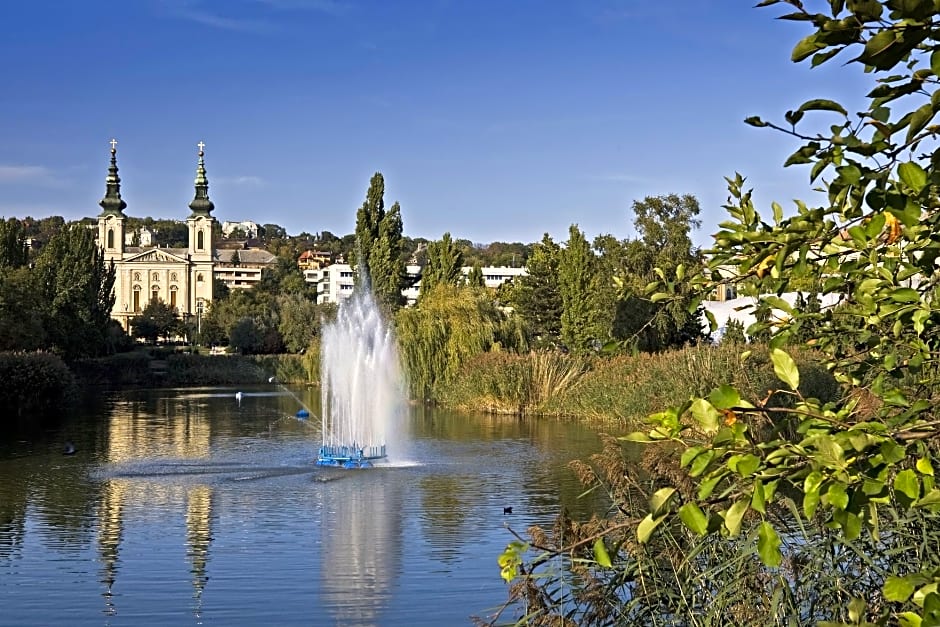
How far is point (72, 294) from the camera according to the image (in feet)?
169

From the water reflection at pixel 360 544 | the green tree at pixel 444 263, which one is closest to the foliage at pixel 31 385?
the water reflection at pixel 360 544

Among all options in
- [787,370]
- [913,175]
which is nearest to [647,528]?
[787,370]

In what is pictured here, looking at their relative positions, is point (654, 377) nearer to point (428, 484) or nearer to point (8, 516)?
point (428, 484)

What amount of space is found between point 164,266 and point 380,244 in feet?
239

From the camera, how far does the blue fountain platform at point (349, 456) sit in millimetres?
21391

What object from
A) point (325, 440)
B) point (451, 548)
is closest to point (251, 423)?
point (325, 440)

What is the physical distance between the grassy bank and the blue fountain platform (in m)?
5.96

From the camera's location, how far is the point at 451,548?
13625mm

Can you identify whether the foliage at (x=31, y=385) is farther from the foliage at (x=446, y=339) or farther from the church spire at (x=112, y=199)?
the church spire at (x=112, y=199)

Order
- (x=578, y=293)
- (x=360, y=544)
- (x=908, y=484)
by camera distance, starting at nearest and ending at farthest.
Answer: (x=908, y=484), (x=360, y=544), (x=578, y=293)

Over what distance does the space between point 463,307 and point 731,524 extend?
1468 inches

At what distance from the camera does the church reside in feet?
407

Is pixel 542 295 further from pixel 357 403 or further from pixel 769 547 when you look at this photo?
pixel 769 547

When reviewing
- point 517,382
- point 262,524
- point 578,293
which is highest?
point 578,293
